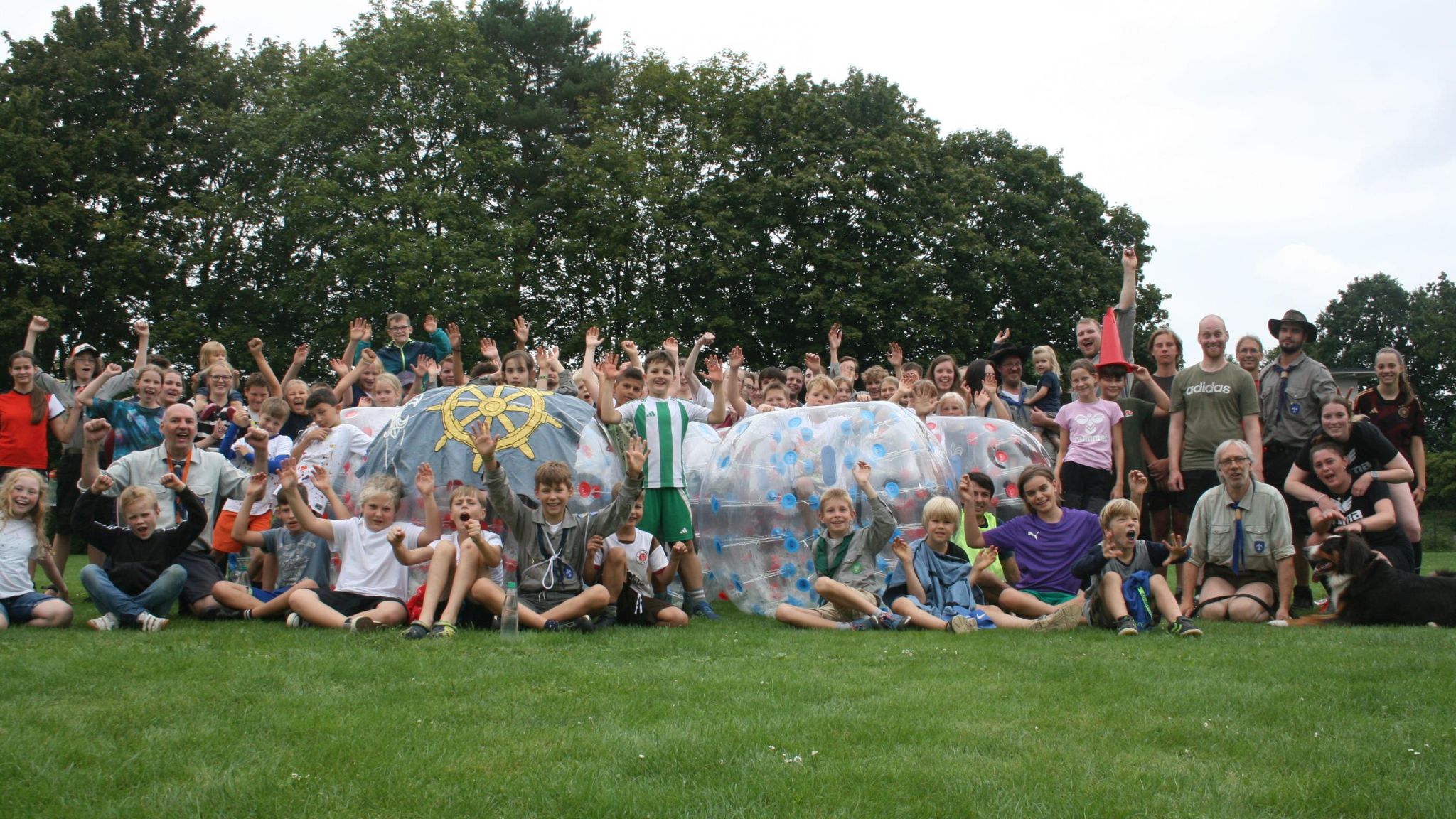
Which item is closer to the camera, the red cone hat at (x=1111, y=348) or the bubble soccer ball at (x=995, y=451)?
the bubble soccer ball at (x=995, y=451)

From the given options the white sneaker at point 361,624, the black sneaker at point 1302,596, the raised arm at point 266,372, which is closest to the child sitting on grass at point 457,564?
the white sneaker at point 361,624

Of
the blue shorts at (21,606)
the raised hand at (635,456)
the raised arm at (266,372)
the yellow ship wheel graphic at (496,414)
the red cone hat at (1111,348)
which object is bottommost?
the blue shorts at (21,606)

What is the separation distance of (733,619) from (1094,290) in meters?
24.8

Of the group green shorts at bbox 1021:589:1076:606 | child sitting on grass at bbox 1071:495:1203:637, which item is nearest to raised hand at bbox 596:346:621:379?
green shorts at bbox 1021:589:1076:606

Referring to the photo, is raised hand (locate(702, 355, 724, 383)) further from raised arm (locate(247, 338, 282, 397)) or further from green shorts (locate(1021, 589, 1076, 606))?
raised arm (locate(247, 338, 282, 397))

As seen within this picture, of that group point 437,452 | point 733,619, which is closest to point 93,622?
point 437,452

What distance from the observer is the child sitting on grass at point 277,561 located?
8.99 meters

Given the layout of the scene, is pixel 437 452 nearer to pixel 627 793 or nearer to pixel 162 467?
pixel 162 467

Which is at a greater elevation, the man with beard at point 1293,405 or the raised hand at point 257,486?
the man with beard at point 1293,405

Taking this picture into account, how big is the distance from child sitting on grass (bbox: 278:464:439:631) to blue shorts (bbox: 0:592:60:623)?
1764mm

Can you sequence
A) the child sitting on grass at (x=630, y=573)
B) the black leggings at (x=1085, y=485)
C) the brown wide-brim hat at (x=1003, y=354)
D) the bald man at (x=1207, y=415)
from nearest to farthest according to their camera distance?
the child sitting on grass at (x=630, y=573), the bald man at (x=1207, y=415), the black leggings at (x=1085, y=485), the brown wide-brim hat at (x=1003, y=354)

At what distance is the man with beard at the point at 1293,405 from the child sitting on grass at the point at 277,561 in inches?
322

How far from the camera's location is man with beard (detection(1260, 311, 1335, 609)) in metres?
10.4

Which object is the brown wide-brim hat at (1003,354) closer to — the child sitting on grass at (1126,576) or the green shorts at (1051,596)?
the green shorts at (1051,596)
